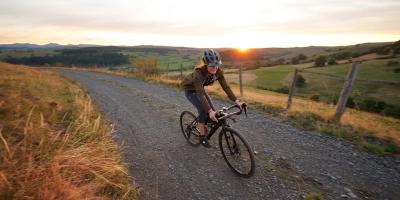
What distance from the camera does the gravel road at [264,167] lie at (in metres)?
5.07

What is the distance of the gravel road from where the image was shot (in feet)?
16.6

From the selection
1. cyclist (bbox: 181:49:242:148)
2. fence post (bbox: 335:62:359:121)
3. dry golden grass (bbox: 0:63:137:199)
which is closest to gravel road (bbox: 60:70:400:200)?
dry golden grass (bbox: 0:63:137:199)

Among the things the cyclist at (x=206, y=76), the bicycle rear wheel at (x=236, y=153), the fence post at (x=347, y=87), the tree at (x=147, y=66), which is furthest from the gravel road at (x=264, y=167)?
the tree at (x=147, y=66)

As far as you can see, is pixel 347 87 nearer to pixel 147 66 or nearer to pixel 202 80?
pixel 202 80

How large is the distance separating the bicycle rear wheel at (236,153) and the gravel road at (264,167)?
0.16 meters

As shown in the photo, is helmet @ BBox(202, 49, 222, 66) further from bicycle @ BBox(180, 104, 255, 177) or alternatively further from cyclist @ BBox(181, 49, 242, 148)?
bicycle @ BBox(180, 104, 255, 177)

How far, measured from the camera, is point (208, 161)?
20.8 ft

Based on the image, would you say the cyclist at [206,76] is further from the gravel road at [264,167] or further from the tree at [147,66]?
the tree at [147,66]

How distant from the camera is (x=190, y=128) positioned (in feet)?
24.1

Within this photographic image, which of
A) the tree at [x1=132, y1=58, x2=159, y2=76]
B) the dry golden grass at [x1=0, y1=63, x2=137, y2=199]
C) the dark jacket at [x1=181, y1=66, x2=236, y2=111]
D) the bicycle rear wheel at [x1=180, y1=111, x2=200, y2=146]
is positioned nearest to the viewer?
the dry golden grass at [x1=0, y1=63, x2=137, y2=199]

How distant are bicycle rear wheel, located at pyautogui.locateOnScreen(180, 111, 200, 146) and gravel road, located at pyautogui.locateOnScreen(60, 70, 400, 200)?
190 mm

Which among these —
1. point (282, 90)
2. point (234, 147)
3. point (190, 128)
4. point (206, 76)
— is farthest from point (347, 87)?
point (282, 90)

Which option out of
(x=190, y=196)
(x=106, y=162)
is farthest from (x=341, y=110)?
(x=106, y=162)

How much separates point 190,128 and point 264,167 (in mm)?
2196
